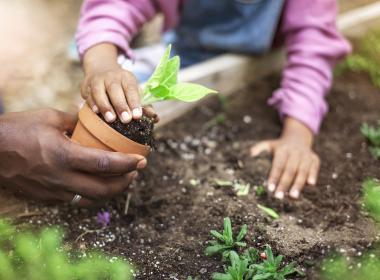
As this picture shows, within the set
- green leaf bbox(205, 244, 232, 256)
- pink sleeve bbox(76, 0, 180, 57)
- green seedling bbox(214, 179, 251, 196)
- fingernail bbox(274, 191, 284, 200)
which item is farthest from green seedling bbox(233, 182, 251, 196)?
pink sleeve bbox(76, 0, 180, 57)

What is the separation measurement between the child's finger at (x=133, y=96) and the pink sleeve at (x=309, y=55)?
3.37 ft

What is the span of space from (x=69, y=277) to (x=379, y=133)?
160 cm

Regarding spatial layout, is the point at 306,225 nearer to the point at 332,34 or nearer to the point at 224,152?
the point at 224,152

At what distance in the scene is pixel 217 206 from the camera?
6.65ft

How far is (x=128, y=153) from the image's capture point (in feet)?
5.73

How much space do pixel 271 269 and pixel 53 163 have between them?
0.76 metres

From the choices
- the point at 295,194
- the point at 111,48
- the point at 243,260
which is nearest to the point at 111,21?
the point at 111,48

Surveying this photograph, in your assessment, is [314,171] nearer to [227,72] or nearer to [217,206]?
[217,206]

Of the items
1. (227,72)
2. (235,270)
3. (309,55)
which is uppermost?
(309,55)

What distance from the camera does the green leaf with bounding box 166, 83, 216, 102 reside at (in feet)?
Answer: 5.70

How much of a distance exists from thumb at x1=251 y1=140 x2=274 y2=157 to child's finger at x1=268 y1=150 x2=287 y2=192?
2.9 inches

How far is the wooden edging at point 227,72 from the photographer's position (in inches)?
107

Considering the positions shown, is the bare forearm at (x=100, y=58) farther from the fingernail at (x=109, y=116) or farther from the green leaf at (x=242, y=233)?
the green leaf at (x=242, y=233)

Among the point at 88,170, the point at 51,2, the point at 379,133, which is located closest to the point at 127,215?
the point at 88,170
